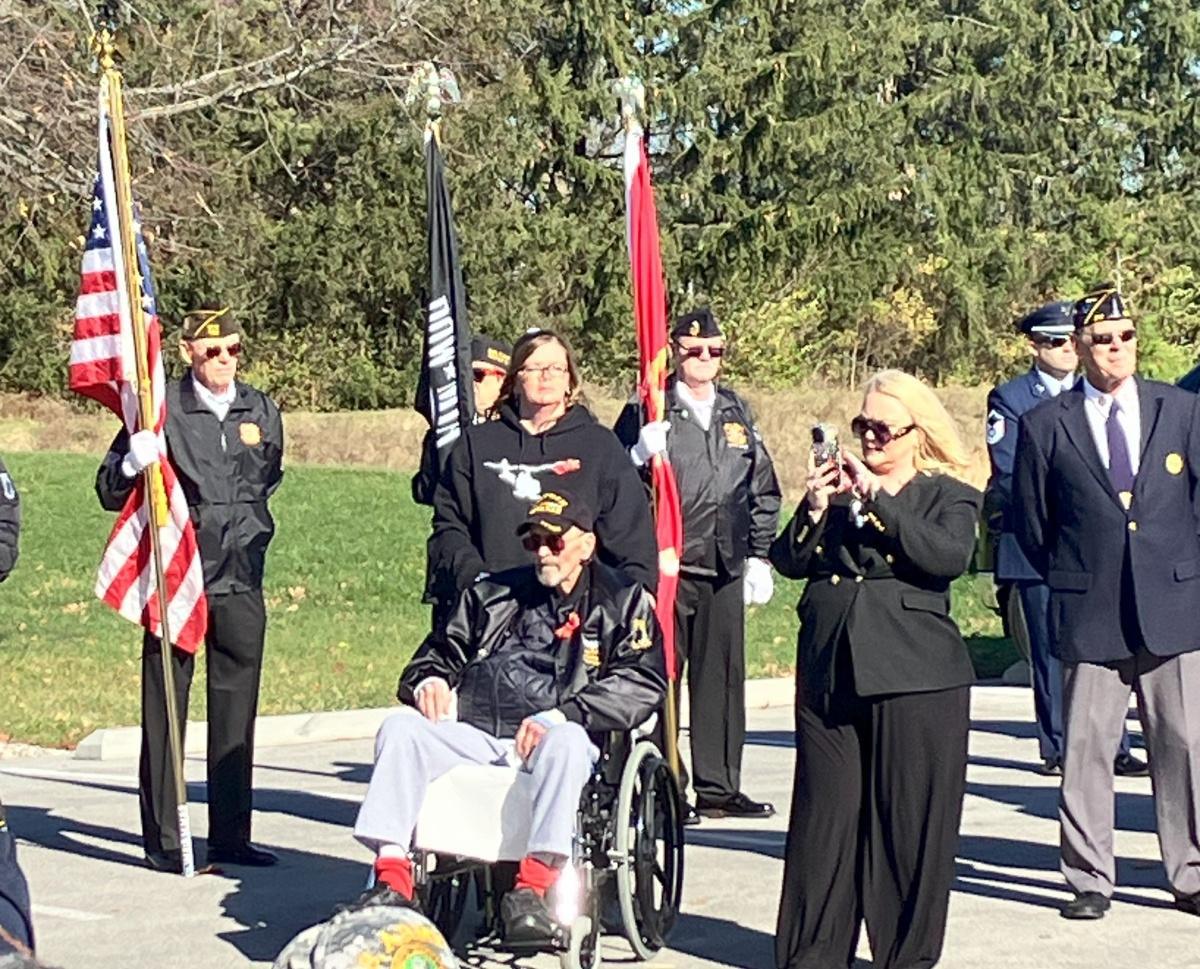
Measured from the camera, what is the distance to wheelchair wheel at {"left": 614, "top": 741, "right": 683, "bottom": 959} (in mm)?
7188

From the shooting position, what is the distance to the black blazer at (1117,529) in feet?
26.1

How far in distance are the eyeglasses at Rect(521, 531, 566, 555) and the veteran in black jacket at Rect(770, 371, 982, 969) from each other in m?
0.77

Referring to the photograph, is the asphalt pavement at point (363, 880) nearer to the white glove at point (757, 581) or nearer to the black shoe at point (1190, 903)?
the black shoe at point (1190, 903)

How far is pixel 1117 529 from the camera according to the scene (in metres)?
8.03

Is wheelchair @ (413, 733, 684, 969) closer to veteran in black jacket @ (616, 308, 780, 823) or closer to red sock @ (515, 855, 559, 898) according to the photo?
red sock @ (515, 855, 559, 898)

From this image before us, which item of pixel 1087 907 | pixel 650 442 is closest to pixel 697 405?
pixel 650 442

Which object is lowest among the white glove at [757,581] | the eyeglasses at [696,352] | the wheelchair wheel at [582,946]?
the wheelchair wheel at [582,946]

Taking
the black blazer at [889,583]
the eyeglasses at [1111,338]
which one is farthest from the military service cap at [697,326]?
the black blazer at [889,583]

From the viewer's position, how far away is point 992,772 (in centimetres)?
1183

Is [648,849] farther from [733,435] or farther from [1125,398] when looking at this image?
[733,435]

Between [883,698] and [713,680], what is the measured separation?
3.63 meters

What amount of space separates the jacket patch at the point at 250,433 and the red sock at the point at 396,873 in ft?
9.20

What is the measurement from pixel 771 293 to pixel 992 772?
38.3m

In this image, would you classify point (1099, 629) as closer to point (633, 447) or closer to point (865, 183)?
point (633, 447)
